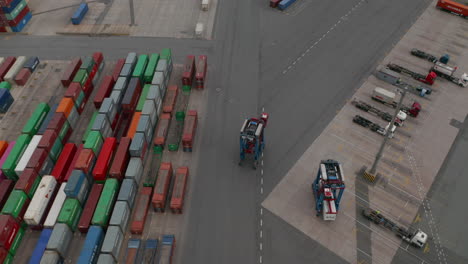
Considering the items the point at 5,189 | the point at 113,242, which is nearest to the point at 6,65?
the point at 5,189

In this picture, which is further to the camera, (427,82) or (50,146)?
(427,82)

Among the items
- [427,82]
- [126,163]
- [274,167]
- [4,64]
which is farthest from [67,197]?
[427,82]

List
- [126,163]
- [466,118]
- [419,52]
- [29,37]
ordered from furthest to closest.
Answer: [29,37] → [419,52] → [466,118] → [126,163]

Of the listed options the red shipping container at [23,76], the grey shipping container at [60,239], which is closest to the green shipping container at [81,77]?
the red shipping container at [23,76]

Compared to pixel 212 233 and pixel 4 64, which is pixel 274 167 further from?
pixel 4 64

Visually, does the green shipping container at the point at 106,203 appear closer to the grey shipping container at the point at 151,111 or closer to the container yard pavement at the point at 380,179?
the grey shipping container at the point at 151,111

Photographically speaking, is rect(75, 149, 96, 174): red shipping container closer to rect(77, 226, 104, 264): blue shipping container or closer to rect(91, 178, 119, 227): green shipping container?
rect(91, 178, 119, 227): green shipping container

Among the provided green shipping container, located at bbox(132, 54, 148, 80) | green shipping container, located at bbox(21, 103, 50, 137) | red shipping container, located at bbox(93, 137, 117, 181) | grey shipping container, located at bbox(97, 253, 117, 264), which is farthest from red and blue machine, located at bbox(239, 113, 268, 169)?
green shipping container, located at bbox(21, 103, 50, 137)
